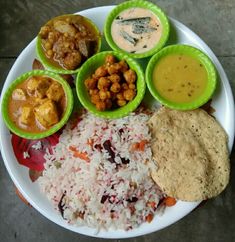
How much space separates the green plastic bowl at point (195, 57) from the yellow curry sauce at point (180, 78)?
0.02 meters

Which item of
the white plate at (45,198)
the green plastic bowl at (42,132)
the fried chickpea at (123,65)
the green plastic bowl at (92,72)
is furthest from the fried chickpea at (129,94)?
the white plate at (45,198)

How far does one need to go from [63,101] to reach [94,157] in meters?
0.38

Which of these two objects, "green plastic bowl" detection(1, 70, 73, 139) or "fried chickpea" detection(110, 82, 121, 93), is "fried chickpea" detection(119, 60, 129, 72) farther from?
"green plastic bowl" detection(1, 70, 73, 139)

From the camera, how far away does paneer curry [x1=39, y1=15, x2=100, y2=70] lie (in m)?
2.38

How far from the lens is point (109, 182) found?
221cm

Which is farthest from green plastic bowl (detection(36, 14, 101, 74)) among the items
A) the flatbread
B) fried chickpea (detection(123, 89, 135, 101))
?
the flatbread

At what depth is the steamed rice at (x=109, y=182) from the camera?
2.20 m

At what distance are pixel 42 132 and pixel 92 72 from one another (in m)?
0.46

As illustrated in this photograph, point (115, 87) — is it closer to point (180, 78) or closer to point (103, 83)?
point (103, 83)

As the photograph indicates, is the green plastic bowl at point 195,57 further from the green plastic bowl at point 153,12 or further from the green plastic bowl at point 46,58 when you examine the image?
the green plastic bowl at point 46,58

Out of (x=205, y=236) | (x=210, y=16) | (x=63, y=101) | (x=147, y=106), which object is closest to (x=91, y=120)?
(x=63, y=101)

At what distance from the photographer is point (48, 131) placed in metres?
2.28

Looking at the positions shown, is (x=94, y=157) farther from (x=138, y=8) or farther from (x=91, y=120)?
(x=138, y=8)

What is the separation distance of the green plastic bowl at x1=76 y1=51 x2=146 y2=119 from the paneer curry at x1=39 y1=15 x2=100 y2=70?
0.06 meters
